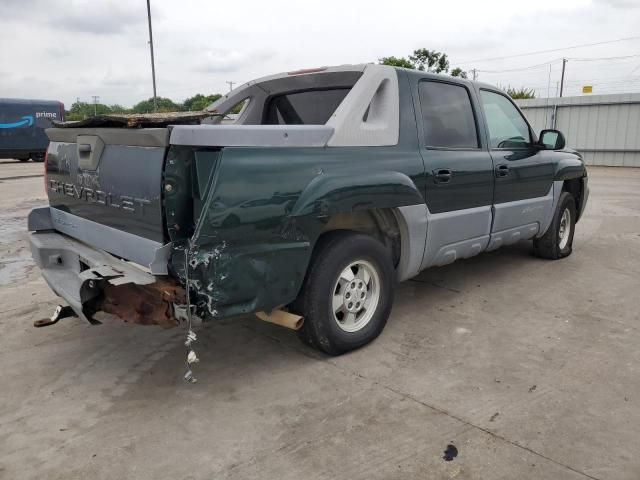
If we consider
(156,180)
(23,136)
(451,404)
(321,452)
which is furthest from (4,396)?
(23,136)

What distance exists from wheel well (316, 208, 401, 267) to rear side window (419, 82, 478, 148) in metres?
0.71

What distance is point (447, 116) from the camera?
4379 mm

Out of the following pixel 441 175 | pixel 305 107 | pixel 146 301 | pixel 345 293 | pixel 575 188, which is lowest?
pixel 345 293

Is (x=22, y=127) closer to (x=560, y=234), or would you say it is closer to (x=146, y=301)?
(x=560, y=234)

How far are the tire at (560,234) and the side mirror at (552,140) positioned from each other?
66cm

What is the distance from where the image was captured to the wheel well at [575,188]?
6.25 meters

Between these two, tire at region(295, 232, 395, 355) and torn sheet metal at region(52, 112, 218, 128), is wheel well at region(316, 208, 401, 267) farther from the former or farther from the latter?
torn sheet metal at region(52, 112, 218, 128)

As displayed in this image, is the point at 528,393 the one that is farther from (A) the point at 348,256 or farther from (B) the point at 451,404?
(A) the point at 348,256

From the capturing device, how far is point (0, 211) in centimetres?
1023

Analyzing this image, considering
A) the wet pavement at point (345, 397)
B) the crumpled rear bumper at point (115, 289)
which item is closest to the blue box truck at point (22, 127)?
the wet pavement at point (345, 397)

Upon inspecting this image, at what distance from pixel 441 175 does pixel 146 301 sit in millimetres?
2359

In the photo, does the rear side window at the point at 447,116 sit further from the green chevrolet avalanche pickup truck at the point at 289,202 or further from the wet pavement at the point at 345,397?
the wet pavement at the point at 345,397

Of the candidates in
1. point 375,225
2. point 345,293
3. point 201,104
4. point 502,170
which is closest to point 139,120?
point 345,293

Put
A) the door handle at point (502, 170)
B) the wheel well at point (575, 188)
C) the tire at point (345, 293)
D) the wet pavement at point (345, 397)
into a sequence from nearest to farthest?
the wet pavement at point (345, 397) → the tire at point (345, 293) → the door handle at point (502, 170) → the wheel well at point (575, 188)
